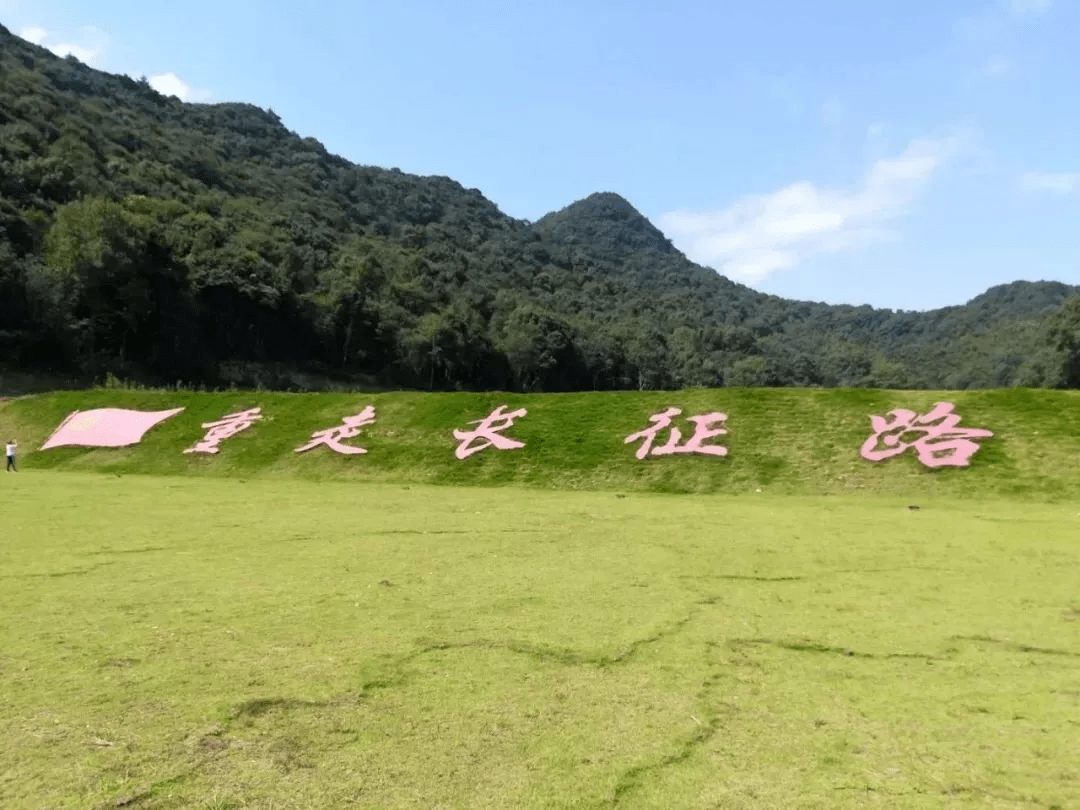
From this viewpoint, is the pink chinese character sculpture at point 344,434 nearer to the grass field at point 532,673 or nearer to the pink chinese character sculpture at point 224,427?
the pink chinese character sculpture at point 224,427

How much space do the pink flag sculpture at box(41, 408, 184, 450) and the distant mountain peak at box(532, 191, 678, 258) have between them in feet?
495

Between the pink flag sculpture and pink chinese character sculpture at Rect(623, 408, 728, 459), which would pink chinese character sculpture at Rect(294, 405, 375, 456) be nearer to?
the pink flag sculpture

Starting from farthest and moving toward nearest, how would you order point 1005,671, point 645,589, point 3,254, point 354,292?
point 354,292
point 3,254
point 645,589
point 1005,671

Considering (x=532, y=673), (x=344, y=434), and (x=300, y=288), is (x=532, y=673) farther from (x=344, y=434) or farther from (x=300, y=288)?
(x=300, y=288)

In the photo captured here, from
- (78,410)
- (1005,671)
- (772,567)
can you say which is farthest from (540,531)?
(78,410)

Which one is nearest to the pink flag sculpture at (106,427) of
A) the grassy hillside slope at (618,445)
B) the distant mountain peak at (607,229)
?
the grassy hillside slope at (618,445)

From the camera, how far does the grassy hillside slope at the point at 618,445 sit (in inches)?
581

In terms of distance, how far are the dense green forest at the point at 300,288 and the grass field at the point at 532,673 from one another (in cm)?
3528

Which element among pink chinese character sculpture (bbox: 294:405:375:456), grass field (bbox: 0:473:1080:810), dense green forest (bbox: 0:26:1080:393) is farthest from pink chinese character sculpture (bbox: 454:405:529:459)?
dense green forest (bbox: 0:26:1080:393)

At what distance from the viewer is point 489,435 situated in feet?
60.7

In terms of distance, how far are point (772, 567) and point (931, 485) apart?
8.57 m

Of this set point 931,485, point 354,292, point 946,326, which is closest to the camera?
point 931,485

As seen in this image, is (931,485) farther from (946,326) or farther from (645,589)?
(946,326)

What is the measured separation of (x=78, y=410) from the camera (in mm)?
22797
